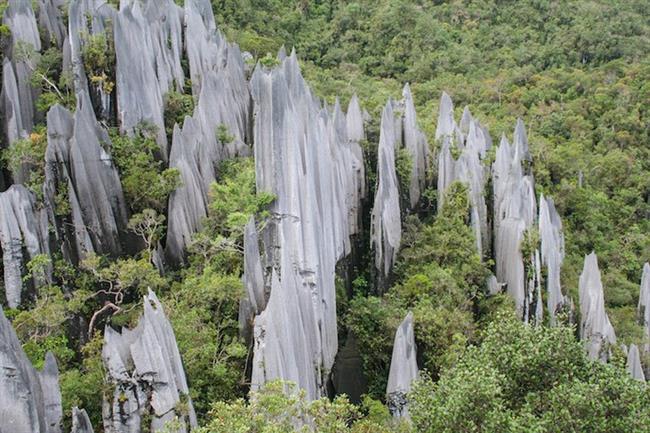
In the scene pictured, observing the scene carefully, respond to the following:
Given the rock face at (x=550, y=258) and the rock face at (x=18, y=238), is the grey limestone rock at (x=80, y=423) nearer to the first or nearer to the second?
the rock face at (x=18, y=238)

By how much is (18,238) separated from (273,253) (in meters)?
6.26

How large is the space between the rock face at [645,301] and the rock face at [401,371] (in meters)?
13.0

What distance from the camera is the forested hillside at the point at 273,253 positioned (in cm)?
1127

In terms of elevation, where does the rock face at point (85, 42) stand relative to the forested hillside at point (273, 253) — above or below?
above

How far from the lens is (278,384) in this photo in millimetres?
10703

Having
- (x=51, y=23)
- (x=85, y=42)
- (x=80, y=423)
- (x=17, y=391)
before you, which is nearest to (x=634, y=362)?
(x=80, y=423)

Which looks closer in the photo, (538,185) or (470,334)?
(470,334)

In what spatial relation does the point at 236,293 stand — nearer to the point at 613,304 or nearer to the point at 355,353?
the point at 355,353

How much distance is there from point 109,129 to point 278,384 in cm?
1197

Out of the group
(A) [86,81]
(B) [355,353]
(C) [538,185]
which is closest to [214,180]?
(A) [86,81]

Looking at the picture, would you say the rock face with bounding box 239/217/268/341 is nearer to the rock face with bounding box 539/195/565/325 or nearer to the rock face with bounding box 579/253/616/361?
the rock face with bounding box 539/195/565/325

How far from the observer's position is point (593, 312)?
23.4m

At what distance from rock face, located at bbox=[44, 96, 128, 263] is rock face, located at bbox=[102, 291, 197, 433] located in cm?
561

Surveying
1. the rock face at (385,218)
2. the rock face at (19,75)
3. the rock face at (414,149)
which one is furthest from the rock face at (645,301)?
the rock face at (19,75)
